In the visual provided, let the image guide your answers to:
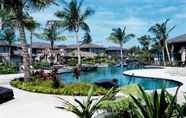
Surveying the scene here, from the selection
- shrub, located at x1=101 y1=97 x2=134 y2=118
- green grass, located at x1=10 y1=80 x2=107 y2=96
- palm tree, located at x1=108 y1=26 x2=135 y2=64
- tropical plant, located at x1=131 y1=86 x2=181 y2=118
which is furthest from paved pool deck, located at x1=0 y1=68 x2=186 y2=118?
palm tree, located at x1=108 y1=26 x2=135 y2=64

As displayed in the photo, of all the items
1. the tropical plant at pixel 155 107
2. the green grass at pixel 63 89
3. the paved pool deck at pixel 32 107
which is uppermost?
the tropical plant at pixel 155 107

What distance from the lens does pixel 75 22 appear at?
2437 inches

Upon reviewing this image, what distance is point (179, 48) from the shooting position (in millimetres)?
63875

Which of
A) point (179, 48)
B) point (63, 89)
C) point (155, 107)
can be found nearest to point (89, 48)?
point (179, 48)

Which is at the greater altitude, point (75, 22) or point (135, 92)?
point (75, 22)

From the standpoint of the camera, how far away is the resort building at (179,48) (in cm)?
5977

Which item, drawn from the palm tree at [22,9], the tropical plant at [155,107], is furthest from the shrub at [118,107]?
the palm tree at [22,9]

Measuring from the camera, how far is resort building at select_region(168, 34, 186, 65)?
59.8 meters

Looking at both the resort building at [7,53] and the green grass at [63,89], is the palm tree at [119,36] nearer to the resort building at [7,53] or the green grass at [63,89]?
the resort building at [7,53]

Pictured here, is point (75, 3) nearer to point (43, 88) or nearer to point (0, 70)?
point (0, 70)

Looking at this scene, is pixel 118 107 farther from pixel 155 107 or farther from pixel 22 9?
pixel 22 9

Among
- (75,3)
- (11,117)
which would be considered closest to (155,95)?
(11,117)

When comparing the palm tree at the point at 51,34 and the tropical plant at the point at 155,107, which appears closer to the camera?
the tropical plant at the point at 155,107

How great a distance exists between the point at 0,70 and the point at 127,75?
1697 centimetres
